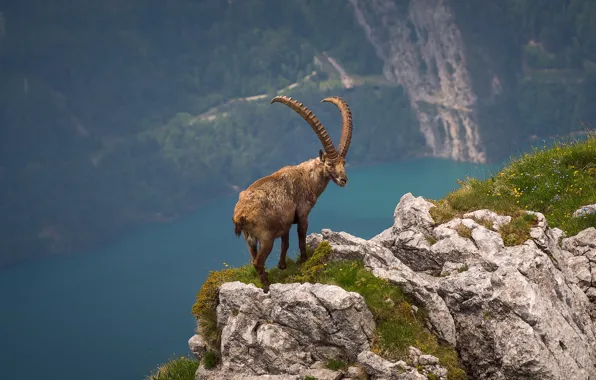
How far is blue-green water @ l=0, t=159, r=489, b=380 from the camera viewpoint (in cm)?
8844

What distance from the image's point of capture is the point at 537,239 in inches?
615

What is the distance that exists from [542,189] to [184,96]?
5675 inches

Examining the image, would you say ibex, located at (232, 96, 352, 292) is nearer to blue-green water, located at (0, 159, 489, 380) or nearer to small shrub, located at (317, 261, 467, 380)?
small shrub, located at (317, 261, 467, 380)

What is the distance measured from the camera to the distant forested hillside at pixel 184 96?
140750mm

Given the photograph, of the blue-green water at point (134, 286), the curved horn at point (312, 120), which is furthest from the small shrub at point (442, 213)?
the blue-green water at point (134, 286)

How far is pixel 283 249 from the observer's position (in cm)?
1481

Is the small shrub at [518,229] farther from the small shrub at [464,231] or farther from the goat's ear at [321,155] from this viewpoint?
the goat's ear at [321,155]

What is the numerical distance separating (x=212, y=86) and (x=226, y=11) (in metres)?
24.2

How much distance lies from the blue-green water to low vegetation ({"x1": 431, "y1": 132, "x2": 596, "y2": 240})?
58.0m

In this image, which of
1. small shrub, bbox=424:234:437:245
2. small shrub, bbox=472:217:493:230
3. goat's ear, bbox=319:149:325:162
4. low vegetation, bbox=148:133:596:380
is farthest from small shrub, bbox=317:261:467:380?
small shrub, bbox=472:217:493:230

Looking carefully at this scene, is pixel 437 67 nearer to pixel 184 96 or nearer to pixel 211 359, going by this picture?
pixel 184 96

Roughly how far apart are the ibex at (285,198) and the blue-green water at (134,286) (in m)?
66.9

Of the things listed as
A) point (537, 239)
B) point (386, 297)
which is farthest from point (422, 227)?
point (386, 297)

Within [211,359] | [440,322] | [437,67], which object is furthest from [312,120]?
[437,67]
